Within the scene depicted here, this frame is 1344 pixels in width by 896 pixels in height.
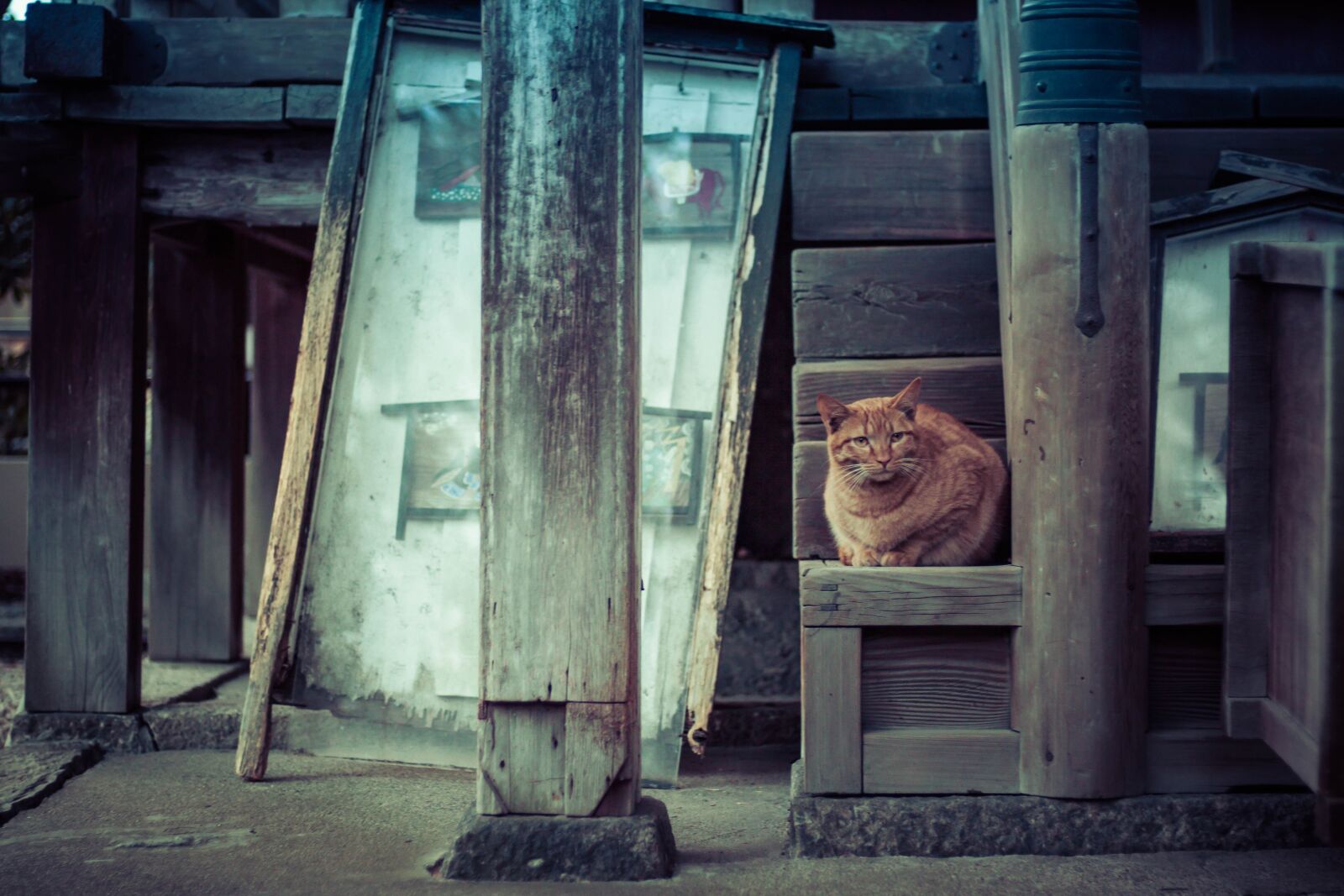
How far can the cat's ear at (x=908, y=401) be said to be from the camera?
3.20 meters

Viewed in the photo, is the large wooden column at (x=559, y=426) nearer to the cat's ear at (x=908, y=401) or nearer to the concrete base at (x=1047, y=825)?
the concrete base at (x=1047, y=825)

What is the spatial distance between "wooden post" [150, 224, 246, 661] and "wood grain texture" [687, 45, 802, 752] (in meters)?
2.89

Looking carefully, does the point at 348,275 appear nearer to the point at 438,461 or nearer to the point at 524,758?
the point at 438,461

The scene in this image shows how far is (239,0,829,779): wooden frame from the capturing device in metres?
3.90

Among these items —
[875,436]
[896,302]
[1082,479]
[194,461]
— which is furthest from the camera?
[194,461]

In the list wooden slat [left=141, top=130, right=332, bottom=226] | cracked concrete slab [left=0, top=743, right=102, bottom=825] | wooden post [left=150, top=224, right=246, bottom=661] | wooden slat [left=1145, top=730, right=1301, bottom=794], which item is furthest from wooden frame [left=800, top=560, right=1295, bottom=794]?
wooden post [left=150, top=224, right=246, bottom=661]

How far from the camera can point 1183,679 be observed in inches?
120

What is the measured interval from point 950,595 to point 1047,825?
1.99ft

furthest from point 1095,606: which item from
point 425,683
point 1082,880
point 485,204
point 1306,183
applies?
point 425,683

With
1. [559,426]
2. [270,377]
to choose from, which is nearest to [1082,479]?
[559,426]

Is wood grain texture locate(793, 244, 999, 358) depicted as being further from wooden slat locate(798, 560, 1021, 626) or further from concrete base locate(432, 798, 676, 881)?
concrete base locate(432, 798, 676, 881)

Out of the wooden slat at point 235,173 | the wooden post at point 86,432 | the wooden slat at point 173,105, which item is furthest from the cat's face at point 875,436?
the wooden post at point 86,432

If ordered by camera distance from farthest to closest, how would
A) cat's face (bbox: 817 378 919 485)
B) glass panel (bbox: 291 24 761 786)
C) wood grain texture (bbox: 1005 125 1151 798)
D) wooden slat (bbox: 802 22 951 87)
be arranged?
1. wooden slat (bbox: 802 22 951 87)
2. glass panel (bbox: 291 24 761 786)
3. cat's face (bbox: 817 378 919 485)
4. wood grain texture (bbox: 1005 125 1151 798)

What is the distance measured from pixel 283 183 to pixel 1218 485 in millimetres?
3409
